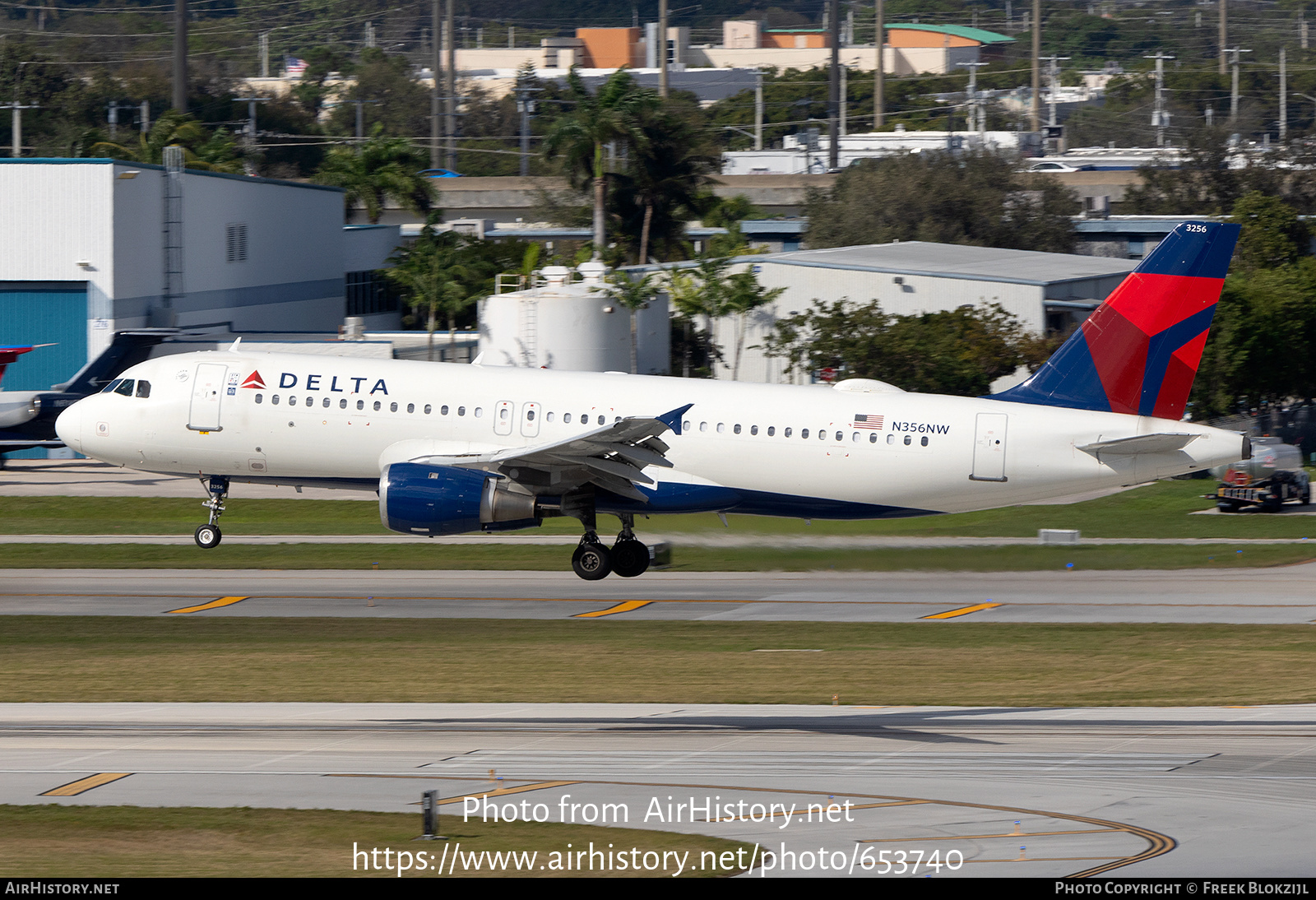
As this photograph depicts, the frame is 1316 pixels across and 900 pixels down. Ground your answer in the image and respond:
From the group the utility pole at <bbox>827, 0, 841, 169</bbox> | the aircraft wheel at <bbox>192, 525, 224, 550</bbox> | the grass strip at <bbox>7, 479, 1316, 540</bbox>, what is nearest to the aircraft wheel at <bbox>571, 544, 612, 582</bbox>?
the aircraft wheel at <bbox>192, 525, 224, 550</bbox>

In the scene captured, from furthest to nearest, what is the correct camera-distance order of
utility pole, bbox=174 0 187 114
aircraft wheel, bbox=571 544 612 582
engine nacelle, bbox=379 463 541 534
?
utility pole, bbox=174 0 187 114 < aircraft wheel, bbox=571 544 612 582 < engine nacelle, bbox=379 463 541 534

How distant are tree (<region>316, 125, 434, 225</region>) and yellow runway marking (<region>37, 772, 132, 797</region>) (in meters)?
97.2

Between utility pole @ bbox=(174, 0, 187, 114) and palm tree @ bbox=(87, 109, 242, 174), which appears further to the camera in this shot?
utility pole @ bbox=(174, 0, 187, 114)

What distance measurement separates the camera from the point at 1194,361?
38250 millimetres

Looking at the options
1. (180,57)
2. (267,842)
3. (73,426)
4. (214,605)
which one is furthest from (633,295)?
(267,842)

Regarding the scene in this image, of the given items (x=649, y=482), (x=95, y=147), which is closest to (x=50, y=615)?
(x=649, y=482)

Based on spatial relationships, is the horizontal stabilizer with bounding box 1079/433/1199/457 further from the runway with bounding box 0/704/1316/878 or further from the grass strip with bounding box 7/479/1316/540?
the grass strip with bounding box 7/479/1316/540

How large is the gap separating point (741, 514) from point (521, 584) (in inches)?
577

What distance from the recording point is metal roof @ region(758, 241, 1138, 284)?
90125 millimetres

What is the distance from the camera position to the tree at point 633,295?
8281 cm

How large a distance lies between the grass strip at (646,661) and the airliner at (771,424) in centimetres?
405

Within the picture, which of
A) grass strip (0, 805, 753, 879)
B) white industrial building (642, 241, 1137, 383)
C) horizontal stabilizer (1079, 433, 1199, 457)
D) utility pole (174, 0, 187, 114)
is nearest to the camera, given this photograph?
grass strip (0, 805, 753, 879)

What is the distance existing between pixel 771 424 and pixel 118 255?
50.1 m
